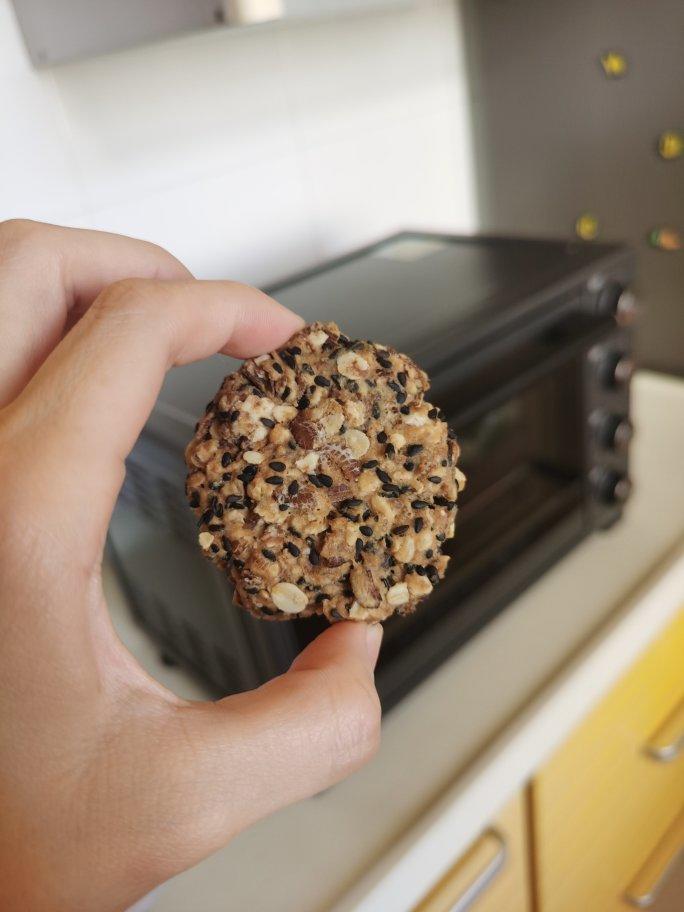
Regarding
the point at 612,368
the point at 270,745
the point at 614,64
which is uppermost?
the point at 614,64

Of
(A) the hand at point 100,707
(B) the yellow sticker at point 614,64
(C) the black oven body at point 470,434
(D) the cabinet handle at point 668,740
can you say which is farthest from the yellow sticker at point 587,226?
(A) the hand at point 100,707

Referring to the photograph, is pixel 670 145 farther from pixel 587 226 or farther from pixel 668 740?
pixel 668 740

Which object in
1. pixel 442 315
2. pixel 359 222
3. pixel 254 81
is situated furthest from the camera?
pixel 359 222

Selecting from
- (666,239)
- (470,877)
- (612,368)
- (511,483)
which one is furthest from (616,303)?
(470,877)

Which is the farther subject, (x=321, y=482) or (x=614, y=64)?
(x=614, y=64)

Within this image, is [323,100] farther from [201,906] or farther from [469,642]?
[201,906]

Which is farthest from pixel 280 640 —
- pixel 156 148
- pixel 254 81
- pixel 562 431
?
pixel 254 81

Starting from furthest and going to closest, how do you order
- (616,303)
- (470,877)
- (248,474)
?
(616,303)
(470,877)
(248,474)
